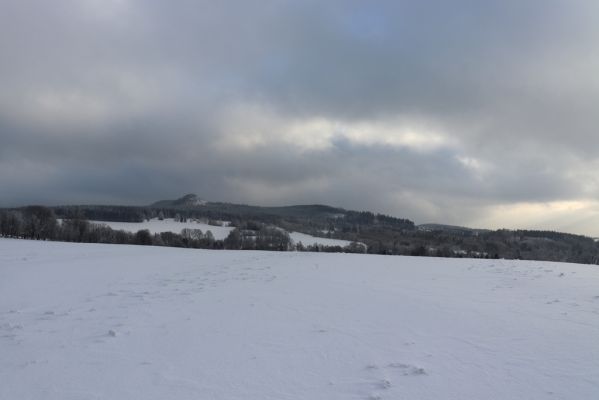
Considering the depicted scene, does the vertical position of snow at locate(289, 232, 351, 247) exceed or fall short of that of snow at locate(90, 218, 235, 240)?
it falls short

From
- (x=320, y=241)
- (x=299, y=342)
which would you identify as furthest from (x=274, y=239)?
(x=299, y=342)

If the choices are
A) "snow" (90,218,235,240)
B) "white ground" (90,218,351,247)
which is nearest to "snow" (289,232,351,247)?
"white ground" (90,218,351,247)

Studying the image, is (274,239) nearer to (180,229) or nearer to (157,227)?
(180,229)

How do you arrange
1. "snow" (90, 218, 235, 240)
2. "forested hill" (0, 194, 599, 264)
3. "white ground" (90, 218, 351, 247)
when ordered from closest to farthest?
"forested hill" (0, 194, 599, 264) < "white ground" (90, 218, 351, 247) < "snow" (90, 218, 235, 240)

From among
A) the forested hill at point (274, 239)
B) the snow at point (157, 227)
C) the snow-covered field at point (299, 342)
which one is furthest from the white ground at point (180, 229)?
the snow-covered field at point (299, 342)

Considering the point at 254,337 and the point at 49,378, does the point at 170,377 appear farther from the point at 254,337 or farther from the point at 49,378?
the point at 254,337

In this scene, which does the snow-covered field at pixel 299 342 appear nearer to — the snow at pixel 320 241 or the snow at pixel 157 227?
the snow at pixel 320 241

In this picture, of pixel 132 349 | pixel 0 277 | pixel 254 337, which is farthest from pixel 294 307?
pixel 0 277

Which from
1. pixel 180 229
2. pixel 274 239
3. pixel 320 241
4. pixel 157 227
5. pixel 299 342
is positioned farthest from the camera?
pixel 157 227

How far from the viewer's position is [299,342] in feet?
21.2

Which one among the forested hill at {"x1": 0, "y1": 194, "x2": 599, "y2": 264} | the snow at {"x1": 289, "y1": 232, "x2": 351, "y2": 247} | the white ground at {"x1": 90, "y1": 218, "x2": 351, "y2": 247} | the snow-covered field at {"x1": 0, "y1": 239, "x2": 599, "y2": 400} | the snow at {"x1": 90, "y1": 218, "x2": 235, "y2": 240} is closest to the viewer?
the snow-covered field at {"x1": 0, "y1": 239, "x2": 599, "y2": 400}

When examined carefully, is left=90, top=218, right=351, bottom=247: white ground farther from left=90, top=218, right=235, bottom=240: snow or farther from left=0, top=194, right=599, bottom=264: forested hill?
left=0, top=194, right=599, bottom=264: forested hill

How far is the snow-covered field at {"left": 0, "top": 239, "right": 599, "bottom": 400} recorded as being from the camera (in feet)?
15.3

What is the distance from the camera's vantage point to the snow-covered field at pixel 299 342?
4.66 meters
